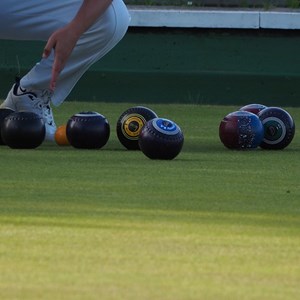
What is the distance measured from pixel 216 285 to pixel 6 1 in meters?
4.10

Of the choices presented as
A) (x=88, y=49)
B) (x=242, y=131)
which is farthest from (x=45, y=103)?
(x=242, y=131)

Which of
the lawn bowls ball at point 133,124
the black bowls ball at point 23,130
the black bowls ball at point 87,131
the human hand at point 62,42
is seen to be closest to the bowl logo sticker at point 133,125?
the lawn bowls ball at point 133,124

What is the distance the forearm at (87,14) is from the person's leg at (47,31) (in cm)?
150

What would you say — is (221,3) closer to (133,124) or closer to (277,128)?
(277,128)

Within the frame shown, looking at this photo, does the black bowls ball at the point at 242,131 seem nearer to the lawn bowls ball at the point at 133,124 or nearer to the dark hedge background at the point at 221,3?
the lawn bowls ball at the point at 133,124

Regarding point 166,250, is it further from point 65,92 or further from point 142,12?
point 142,12

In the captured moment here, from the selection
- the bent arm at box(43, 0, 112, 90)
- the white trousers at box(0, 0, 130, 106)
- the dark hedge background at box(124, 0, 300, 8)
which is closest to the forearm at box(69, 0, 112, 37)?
the bent arm at box(43, 0, 112, 90)

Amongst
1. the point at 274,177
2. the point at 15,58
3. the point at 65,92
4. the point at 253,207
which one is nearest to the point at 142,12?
the point at 15,58

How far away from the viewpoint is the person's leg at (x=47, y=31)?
7074 millimetres

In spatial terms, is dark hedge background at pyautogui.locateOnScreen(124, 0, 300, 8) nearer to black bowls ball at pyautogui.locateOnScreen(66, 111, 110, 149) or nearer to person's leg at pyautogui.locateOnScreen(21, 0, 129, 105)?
person's leg at pyautogui.locateOnScreen(21, 0, 129, 105)

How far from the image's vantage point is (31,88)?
289 inches

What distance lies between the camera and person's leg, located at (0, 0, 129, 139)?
279 inches

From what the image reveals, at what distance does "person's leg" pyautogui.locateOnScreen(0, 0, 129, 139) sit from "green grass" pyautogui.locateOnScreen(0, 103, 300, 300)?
0.73 meters

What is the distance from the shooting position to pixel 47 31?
7160mm
